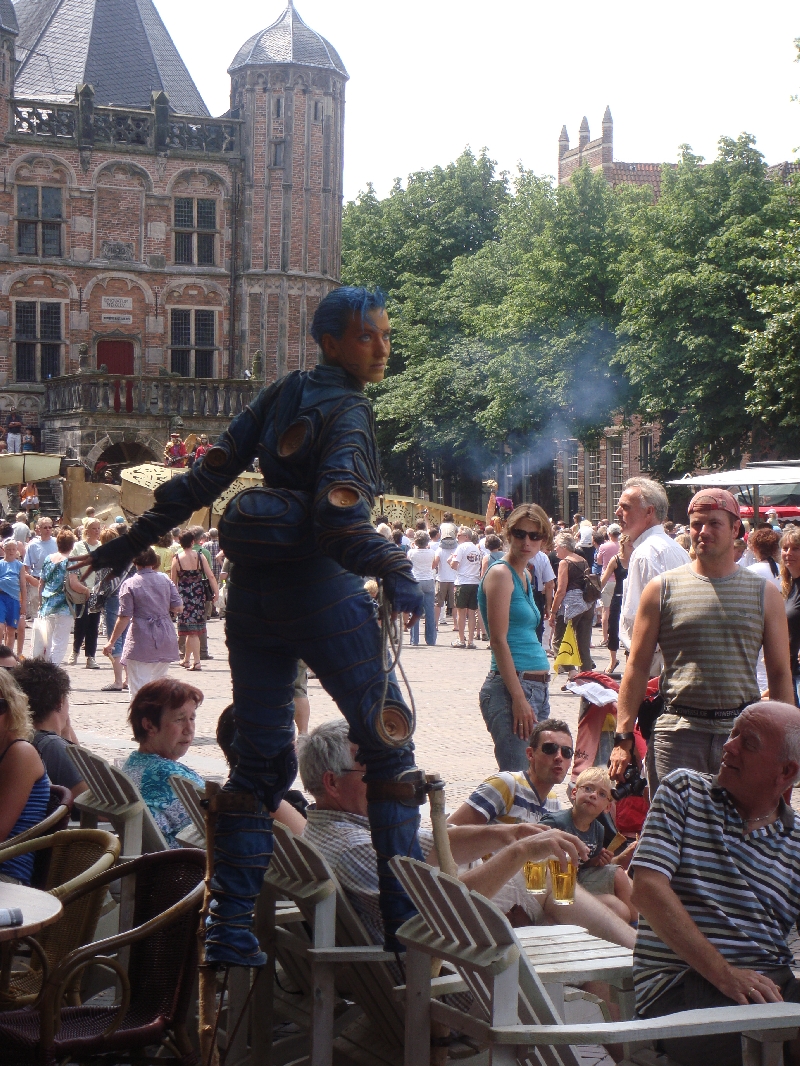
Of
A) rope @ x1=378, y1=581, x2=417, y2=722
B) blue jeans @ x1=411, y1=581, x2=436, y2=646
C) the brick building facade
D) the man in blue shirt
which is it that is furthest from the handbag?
the brick building facade

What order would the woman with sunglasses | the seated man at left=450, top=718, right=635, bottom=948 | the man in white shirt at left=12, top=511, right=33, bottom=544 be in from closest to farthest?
the seated man at left=450, top=718, right=635, bottom=948 < the woman with sunglasses < the man in white shirt at left=12, top=511, right=33, bottom=544

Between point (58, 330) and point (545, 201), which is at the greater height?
point (545, 201)

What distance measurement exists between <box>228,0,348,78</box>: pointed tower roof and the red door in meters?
8.74

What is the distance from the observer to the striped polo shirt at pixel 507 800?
4602mm

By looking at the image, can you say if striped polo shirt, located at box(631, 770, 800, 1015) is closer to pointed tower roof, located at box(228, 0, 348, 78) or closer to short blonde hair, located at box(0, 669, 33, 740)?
short blonde hair, located at box(0, 669, 33, 740)

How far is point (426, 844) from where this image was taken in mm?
3789

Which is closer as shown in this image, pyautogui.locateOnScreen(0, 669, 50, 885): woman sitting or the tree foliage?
pyautogui.locateOnScreen(0, 669, 50, 885): woman sitting

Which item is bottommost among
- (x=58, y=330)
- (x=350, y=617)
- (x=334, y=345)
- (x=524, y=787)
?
(x=524, y=787)

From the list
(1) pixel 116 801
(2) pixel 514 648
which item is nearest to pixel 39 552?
(2) pixel 514 648

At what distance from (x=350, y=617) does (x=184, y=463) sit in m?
29.4

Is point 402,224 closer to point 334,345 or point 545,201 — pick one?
point 545,201

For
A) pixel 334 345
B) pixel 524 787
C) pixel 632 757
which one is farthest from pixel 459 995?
pixel 632 757

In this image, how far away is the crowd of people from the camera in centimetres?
338

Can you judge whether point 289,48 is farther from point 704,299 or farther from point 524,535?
point 524,535
